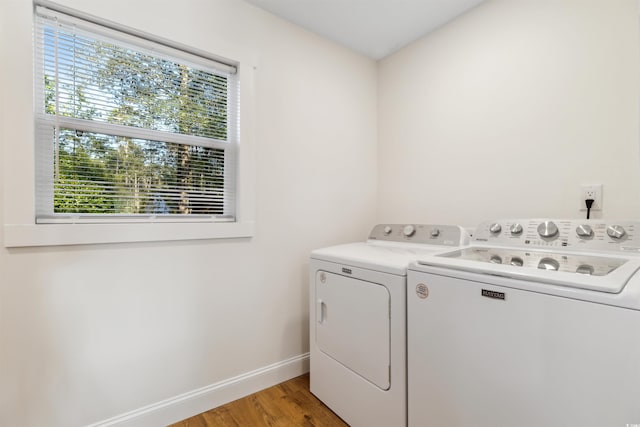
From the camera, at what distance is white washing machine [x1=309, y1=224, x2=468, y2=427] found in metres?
1.26

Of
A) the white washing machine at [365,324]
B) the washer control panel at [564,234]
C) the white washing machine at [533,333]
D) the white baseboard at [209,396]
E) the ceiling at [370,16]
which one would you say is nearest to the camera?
the white washing machine at [533,333]

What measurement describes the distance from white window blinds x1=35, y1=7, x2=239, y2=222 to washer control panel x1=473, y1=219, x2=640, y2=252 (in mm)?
1468

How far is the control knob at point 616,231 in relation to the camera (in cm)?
116

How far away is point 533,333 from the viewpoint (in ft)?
2.80

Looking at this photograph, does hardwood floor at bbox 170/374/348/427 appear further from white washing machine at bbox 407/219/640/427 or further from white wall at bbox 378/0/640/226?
white wall at bbox 378/0/640/226

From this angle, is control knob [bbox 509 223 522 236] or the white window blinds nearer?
the white window blinds

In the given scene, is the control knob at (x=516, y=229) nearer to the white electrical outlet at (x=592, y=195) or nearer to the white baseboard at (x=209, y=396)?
the white electrical outlet at (x=592, y=195)

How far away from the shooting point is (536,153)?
5.08ft

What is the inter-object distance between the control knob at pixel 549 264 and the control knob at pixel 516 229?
0.33 meters

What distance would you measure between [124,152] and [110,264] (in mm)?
544

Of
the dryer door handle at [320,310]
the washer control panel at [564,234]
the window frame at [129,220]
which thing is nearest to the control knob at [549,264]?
the washer control panel at [564,234]

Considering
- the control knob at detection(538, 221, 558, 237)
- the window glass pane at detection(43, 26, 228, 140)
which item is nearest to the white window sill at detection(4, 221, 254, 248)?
the window glass pane at detection(43, 26, 228, 140)

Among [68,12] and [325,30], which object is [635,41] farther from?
[68,12]

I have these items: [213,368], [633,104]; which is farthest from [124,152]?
[633,104]
